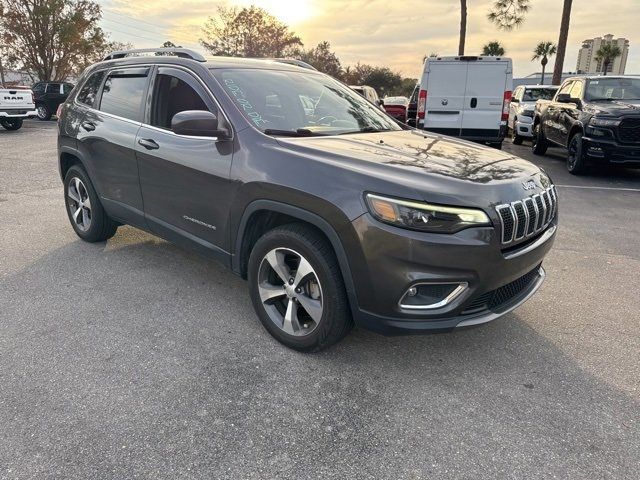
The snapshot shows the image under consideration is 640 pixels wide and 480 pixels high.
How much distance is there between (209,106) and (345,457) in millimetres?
2401

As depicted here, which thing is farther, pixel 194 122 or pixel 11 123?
pixel 11 123

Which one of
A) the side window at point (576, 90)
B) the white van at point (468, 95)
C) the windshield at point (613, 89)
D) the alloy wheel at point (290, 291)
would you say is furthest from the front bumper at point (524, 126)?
the alloy wheel at point (290, 291)

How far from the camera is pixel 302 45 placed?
47.4 metres

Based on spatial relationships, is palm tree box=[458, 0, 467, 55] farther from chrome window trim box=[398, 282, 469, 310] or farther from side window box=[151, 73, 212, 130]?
chrome window trim box=[398, 282, 469, 310]

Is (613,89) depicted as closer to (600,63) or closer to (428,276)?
(428,276)

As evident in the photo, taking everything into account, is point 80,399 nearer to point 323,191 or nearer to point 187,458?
point 187,458

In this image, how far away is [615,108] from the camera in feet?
28.5

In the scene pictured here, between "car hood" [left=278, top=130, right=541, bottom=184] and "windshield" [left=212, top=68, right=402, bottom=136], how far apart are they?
238 millimetres

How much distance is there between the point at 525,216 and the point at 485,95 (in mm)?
9502

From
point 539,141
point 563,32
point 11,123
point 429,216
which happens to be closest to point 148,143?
point 429,216

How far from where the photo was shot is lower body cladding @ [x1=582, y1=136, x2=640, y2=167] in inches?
332

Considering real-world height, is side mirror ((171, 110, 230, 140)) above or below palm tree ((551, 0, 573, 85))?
below

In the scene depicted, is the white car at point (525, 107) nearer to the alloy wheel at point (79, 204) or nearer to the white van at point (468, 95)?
the white van at point (468, 95)

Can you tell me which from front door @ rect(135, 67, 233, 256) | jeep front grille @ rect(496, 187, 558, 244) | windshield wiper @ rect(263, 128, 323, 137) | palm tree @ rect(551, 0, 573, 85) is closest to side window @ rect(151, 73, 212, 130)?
front door @ rect(135, 67, 233, 256)
